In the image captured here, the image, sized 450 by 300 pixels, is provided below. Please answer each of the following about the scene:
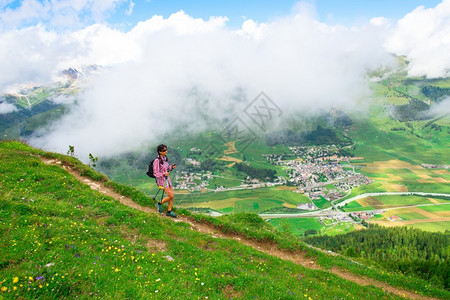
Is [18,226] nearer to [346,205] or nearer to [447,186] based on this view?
[346,205]

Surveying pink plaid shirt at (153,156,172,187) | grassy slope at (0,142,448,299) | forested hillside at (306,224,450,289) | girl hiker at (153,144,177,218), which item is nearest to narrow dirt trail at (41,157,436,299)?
grassy slope at (0,142,448,299)

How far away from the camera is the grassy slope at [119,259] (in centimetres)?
790

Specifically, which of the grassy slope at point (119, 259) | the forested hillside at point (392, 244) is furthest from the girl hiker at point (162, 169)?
the forested hillside at point (392, 244)

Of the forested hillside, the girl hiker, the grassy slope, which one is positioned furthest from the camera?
the forested hillside

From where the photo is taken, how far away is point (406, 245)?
81.2 meters

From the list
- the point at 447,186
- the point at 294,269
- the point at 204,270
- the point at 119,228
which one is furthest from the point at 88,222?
the point at 447,186

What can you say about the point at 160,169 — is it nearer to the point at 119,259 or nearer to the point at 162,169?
the point at 162,169

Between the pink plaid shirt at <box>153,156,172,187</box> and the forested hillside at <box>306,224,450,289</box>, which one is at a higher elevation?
the pink plaid shirt at <box>153,156,172,187</box>

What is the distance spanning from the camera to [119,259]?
1026 cm

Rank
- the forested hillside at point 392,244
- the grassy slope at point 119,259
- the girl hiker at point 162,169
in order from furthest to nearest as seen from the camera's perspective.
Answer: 1. the forested hillside at point 392,244
2. the girl hiker at point 162,169
3. the grassy slope at point 119,259

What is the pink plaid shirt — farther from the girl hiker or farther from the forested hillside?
the forested hillside

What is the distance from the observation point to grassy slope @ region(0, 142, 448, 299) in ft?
25.9

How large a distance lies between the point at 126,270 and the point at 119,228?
595cm

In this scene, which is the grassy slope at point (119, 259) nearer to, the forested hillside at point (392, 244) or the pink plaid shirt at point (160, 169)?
the pink plaid shirt at point (160, 169)
